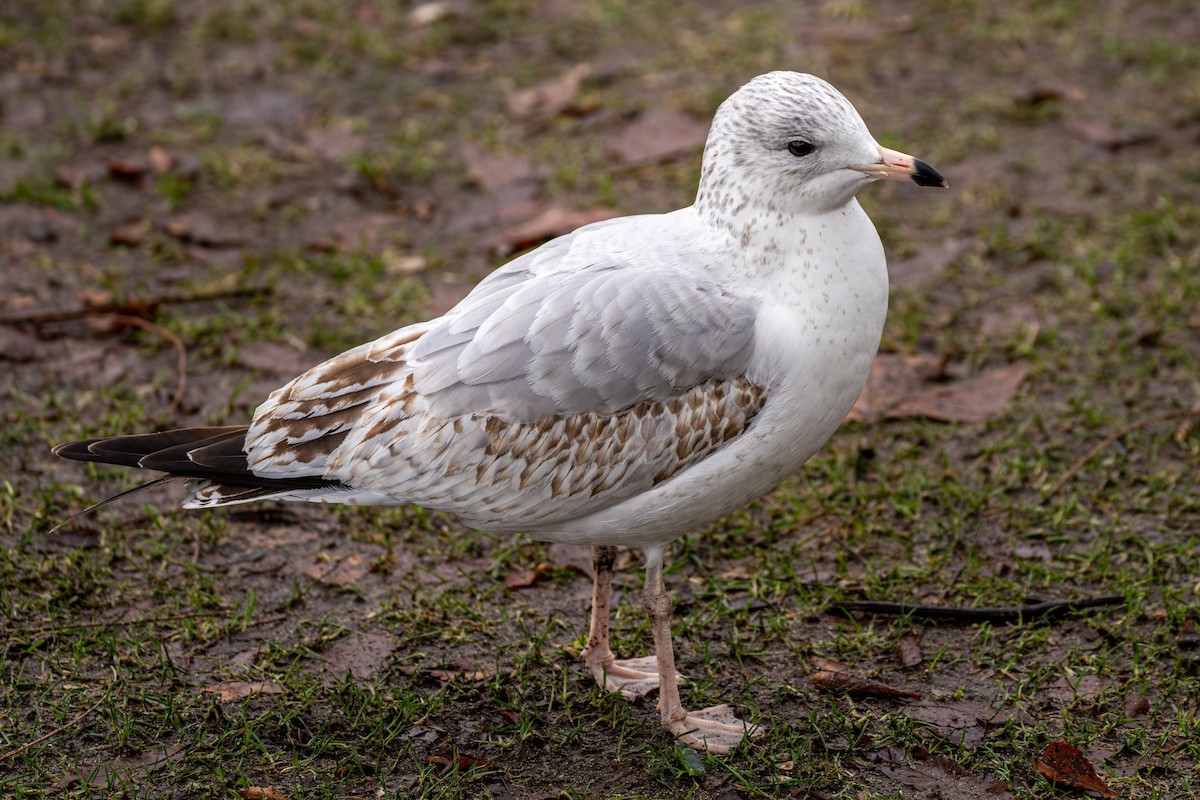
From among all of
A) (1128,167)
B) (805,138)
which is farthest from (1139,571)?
(1128,167)

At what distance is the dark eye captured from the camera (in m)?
3.75

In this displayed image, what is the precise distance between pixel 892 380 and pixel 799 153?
2.01 m

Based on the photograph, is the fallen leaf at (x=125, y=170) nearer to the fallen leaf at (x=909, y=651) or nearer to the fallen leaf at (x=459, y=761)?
the fallen leaf at (x=459, y=761)

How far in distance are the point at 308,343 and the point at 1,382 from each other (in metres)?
1.26

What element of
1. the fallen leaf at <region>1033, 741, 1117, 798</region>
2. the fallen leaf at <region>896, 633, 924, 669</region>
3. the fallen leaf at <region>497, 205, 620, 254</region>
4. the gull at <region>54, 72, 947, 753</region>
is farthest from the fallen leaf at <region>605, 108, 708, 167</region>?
the fallen leaf at <region>1033, 741, 1117, 798</region>

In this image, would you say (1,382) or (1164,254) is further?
(1164,254)

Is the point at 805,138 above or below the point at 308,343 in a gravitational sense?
above

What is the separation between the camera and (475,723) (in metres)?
4.02

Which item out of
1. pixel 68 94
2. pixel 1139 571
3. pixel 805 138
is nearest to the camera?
pixel 805 138

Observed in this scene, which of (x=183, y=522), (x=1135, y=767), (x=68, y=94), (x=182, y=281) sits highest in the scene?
(x=68, y=94)

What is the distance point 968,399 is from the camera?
5449 millimetres

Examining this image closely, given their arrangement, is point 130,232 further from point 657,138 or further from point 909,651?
point 909,651

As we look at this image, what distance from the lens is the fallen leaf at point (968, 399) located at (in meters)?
5.35

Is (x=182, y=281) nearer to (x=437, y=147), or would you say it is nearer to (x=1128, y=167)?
(x=437, y=147)
